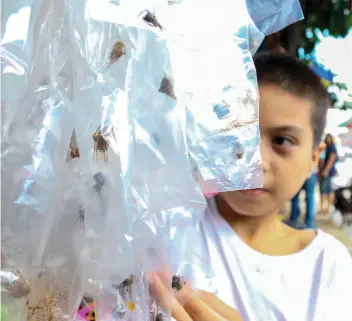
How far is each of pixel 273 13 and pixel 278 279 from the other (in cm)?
39

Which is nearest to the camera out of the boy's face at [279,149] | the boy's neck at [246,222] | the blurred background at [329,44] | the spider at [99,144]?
the spider at [99,144]

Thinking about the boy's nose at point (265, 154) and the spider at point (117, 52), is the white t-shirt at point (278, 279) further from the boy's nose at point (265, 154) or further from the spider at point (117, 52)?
the spider at point (117, 52)

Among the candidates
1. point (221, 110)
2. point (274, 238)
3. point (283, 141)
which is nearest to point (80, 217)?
point (221, 110)

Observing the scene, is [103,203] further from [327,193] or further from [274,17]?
[327,193]

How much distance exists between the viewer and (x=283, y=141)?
23.7 inches

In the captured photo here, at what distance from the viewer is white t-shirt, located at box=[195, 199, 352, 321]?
60 cm

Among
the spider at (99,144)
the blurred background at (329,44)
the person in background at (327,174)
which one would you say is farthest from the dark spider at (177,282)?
the person in background at (327,174)

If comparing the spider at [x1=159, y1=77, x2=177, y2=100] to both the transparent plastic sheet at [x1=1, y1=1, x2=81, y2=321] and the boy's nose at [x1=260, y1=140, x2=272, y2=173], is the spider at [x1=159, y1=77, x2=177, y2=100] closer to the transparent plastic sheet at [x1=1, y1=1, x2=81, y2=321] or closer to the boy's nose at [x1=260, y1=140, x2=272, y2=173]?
the transparent plastic sheet at [x1=1, y1=1, x2=81, y2=321]

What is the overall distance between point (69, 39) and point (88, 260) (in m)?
0.17

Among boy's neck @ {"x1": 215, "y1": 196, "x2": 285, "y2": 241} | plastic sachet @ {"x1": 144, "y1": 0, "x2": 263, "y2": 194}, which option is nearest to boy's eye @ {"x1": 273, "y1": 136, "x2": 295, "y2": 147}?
boy's neck @ {"x1": 215, "y1": 196, "x2": 285, "y2": 241}

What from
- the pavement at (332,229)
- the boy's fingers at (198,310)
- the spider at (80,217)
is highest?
the spider at (80,217)

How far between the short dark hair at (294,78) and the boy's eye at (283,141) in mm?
63

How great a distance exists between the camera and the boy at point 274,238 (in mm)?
595

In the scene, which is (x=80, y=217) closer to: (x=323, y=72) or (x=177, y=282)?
(x=177, y=282)
